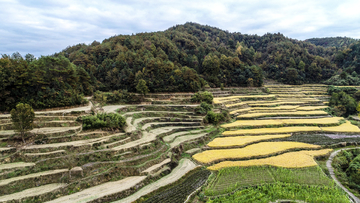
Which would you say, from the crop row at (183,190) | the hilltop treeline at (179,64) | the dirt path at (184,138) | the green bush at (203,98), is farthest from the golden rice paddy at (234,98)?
the crop row at (183,190)

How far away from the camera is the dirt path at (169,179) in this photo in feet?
35.3

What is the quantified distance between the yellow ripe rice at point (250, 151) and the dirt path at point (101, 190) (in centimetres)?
563

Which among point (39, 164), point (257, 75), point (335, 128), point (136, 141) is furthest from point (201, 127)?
point (257, 75)

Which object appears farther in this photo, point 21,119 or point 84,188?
point 21,119

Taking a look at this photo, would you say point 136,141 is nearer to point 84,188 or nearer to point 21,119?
point 84,188

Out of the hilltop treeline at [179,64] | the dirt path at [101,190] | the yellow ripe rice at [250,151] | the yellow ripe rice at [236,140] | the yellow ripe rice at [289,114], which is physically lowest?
the dirt path at [101,190]

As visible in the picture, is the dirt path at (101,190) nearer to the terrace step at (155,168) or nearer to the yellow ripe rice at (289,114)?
the terrace step at (155,168)

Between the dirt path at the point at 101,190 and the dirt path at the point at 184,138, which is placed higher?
the dirt path at the point at 184,138

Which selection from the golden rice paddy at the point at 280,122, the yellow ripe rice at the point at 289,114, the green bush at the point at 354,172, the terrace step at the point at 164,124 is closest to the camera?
the green bush at the point at 354,172

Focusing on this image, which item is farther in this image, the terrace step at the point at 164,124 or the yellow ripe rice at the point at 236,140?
the terrace step at the point at 164,124

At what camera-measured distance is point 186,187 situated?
468 inches

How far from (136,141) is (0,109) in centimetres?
1174

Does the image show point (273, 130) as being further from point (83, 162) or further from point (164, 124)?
point (83, 162)

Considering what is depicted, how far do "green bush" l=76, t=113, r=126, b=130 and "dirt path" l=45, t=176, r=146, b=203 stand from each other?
5673 mm
